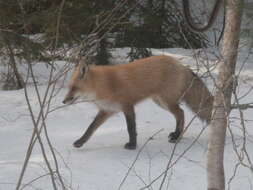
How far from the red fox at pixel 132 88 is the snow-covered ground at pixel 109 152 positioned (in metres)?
0.24

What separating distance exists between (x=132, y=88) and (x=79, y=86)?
0.58m

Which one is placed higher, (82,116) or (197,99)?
(197,99)

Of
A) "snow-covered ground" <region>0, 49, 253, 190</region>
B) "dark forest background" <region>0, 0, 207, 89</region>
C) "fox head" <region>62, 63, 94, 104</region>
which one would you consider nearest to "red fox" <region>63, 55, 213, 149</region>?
"fox head" <region>62, 63, 94, 104</region>

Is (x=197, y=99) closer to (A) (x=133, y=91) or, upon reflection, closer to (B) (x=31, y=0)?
(A) (x=133, y=91)

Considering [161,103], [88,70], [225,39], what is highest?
[225,39]

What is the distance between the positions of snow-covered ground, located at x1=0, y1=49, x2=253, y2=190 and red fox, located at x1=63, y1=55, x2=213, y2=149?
242 millimetres

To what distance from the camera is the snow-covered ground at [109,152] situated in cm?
395

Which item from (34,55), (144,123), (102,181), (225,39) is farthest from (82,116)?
(225,39)

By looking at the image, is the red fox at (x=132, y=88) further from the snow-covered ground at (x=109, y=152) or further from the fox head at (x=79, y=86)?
the snow-covered ground at (x=109, y=152)

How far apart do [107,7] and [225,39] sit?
17.2 ft

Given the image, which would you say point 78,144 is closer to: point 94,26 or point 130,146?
point 130,146

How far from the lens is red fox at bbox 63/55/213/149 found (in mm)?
4812

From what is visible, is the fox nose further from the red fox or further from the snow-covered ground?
the snow-covered ground

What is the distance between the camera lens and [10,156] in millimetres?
4598
